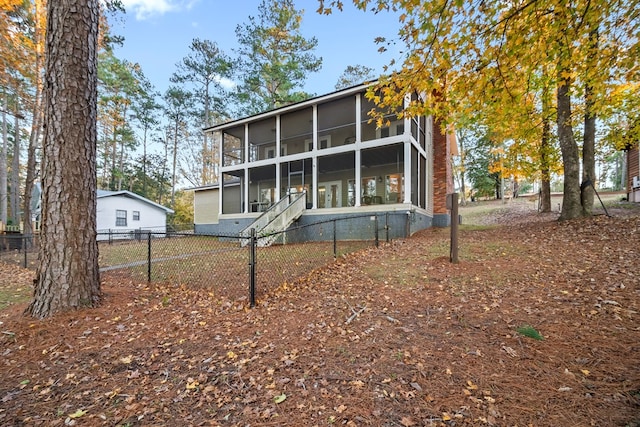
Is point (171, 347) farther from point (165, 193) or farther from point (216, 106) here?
point (165, 193)

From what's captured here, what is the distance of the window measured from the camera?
1972 cm

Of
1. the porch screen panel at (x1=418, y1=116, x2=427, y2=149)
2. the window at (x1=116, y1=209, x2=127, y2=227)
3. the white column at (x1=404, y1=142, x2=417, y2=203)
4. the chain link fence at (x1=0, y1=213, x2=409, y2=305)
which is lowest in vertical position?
the chain link fence at (x1=0, y1=213, x2=409, y2=305)

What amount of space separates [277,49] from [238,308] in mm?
22139

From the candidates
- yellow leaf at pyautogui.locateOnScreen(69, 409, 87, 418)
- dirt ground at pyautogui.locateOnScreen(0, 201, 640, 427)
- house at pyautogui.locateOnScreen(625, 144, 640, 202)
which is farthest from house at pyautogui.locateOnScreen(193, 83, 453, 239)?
house at pyautogui.locateOnScreen(625, 144, 640, 202)

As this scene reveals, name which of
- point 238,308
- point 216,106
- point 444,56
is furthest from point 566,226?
point 216,106

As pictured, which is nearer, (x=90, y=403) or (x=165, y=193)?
(x=90, y=403)

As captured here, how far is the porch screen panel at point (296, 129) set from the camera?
14047 mm

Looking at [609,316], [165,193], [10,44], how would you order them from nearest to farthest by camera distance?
[609,316]
[10,44]
[165,193]

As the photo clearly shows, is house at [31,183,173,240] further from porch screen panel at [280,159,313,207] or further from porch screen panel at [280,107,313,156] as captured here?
porch screen panel at [280,107,313,156]

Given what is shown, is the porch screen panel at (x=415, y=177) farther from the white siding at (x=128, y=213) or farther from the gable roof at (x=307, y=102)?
the white siding at (x=128, y=213)

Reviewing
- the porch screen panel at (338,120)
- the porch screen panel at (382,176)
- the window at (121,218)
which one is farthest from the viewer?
the window at (121,218)

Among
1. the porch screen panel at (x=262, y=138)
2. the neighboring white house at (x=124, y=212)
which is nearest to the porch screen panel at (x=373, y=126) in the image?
the porch screen panel at (x=262, y=138)

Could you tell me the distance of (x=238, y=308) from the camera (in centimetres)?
435

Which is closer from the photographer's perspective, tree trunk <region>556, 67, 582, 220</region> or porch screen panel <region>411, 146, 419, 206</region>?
tree trunk <region>556, 67, 582, 220</region>
